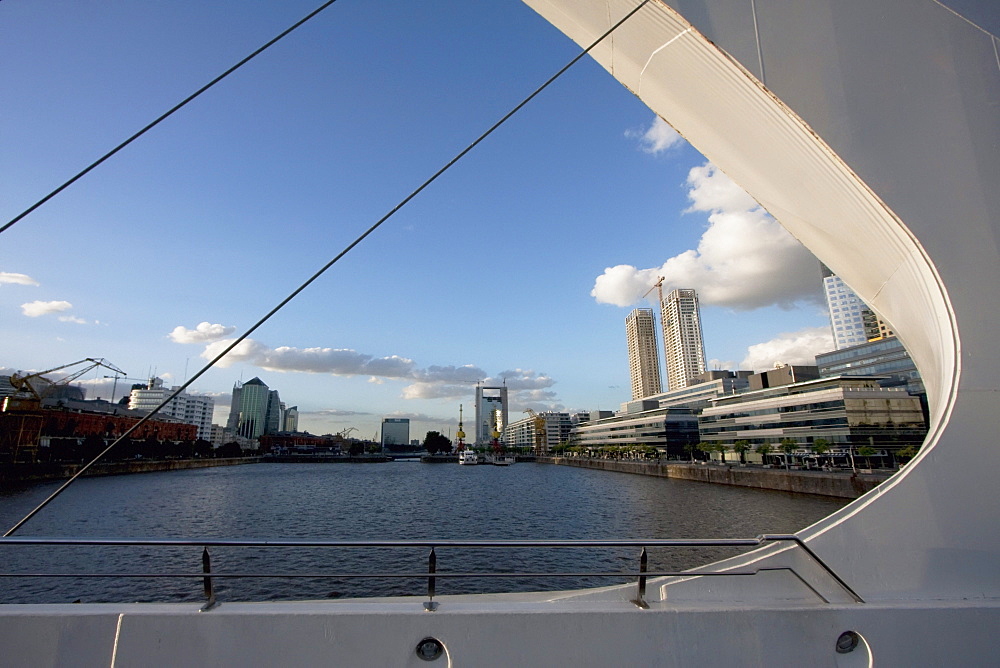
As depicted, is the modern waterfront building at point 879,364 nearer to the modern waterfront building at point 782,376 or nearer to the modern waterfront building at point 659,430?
the modern waterfront building at point 782,376

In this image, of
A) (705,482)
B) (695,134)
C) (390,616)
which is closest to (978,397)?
(695,134)

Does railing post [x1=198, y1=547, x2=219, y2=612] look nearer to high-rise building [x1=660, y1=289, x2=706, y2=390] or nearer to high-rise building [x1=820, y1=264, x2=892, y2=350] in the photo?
high-rise building [x1=820, y1=264, x2=892, y2=350]

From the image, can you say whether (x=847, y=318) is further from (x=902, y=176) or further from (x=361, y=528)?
(x=902, y=176)

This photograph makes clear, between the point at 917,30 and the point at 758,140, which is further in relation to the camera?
the point at 758,140

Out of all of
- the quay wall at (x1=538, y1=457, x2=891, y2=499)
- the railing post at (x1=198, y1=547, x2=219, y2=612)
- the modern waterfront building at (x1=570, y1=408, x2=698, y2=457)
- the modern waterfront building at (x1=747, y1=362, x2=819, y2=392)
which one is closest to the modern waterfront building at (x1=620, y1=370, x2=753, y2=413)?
the modern waterfront building at (x1=570, y1=408, x2=698, y2=457)

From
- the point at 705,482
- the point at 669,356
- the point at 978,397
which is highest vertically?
the point at 669,356

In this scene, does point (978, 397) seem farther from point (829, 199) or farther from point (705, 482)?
point (705, 482)

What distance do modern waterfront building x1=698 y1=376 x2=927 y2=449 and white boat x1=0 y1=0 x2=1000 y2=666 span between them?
202 ft

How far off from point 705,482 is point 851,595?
5479 centimetres

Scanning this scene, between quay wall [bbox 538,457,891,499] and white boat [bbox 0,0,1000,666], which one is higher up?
white boat [bbox 0,0,1000,666]

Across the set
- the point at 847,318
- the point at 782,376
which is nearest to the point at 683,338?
the point at 847,318

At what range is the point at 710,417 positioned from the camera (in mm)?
75438

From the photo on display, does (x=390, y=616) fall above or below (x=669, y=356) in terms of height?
below

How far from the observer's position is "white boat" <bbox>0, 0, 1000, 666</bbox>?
2.48 metres
